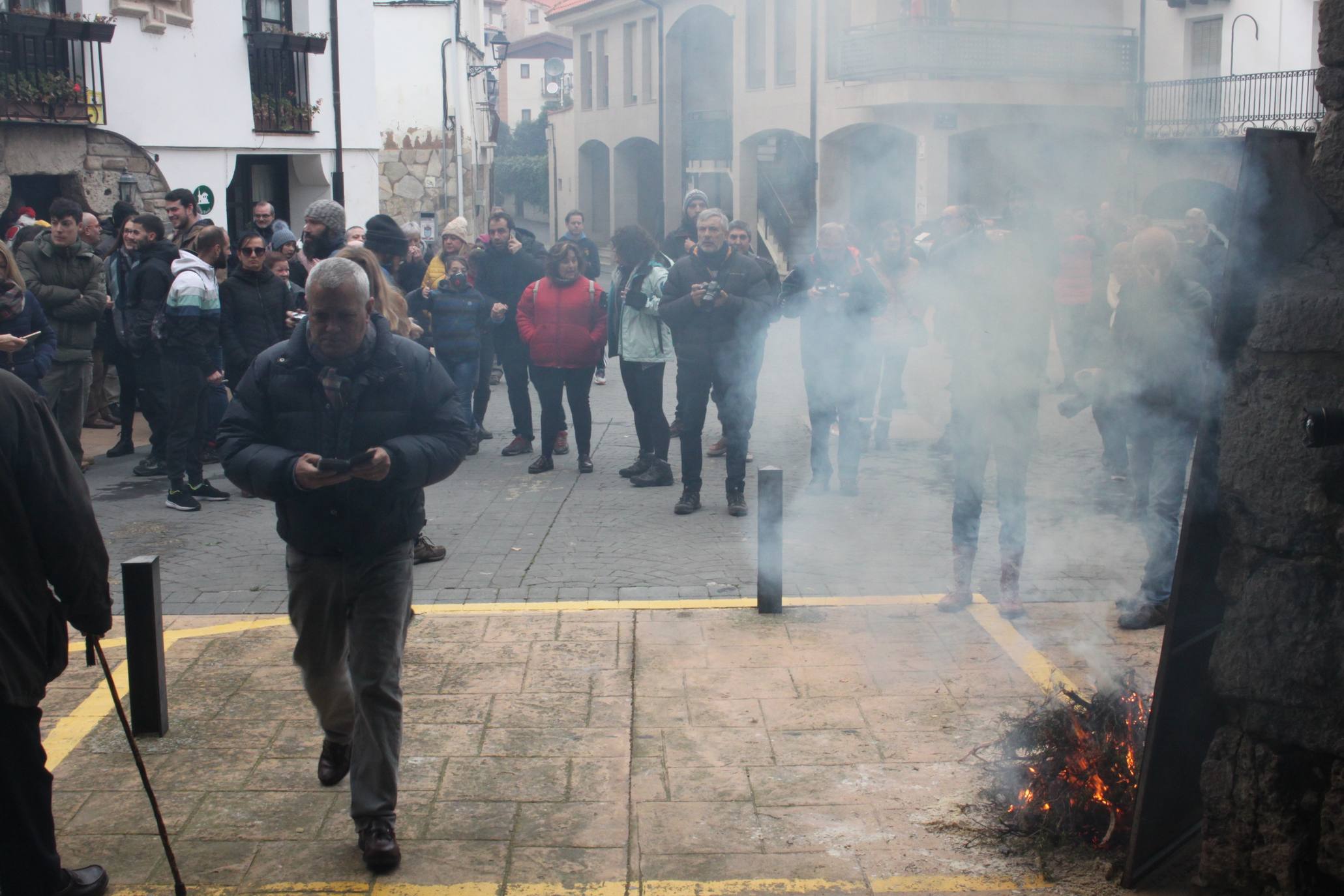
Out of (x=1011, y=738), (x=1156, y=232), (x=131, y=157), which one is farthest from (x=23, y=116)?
(x=1011, y=738)

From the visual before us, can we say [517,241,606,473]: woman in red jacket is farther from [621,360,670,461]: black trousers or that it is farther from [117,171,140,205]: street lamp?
[117,171,140,205]: street lamp

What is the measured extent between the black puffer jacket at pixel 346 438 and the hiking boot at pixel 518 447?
6186mm

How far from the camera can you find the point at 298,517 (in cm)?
377

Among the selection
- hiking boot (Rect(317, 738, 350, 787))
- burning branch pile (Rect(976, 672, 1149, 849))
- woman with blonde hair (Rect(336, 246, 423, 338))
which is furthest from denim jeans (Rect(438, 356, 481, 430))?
burning branch pile (Rect(976, 672, 1149, 849))

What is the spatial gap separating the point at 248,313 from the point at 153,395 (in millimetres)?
1130

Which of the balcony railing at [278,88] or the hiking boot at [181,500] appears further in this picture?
the balcony railing at [278,88]

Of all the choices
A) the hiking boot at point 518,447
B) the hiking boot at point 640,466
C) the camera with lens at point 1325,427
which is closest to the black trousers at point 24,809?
the camera with lens at point 1325,427

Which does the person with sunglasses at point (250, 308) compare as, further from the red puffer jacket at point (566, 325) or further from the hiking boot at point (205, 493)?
the red puffer jacket at point (566, 325)

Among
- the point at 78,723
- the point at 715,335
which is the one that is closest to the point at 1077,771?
the point at 78,723

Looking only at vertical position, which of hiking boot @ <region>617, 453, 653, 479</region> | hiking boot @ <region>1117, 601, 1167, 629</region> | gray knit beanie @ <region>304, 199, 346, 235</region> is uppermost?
gray knit beanie @ <region>304, 199, 346, 235</region>

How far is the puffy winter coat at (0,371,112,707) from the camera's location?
3121 mm

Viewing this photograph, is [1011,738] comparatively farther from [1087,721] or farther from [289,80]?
[289,80]

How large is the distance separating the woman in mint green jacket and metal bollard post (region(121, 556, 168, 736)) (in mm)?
4627

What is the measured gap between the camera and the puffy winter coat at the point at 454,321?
9500 mm
